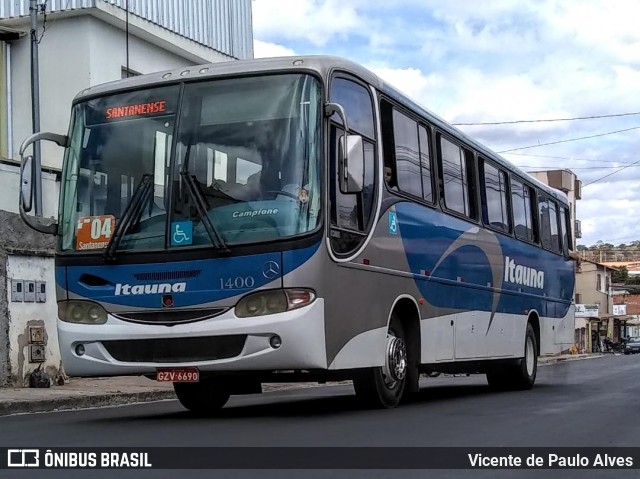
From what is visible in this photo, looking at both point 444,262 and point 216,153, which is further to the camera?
point 444,262

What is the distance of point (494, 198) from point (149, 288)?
7.33 m

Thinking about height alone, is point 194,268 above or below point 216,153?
below

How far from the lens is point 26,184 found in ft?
31.3

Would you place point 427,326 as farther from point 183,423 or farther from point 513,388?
point 513,388

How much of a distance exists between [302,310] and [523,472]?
2.75 m

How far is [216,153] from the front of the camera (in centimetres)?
907

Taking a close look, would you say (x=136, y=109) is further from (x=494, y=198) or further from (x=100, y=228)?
(x=494, y=198)

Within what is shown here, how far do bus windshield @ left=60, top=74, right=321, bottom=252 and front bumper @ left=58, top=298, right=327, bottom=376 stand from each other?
74cm

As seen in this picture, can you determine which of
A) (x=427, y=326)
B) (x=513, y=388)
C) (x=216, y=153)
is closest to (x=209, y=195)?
(x=216, y=153)

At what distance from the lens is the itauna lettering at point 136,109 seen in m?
9.48

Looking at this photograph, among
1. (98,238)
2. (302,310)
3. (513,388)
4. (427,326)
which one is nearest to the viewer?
(302,310)

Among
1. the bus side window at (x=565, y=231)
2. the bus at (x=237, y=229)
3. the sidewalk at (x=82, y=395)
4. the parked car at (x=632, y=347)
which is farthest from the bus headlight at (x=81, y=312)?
the parked car at (x=632, y=347)

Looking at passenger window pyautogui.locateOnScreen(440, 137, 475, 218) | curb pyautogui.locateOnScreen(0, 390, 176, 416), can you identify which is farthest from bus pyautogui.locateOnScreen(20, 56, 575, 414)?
curb pyautogui.locateOnScreen(0, 390, 176, 416)

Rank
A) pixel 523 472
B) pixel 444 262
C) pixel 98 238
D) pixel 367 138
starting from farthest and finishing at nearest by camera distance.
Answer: pixel 444 262 → pixel 367 138 → pixel 98 238 → pixel 523 472
